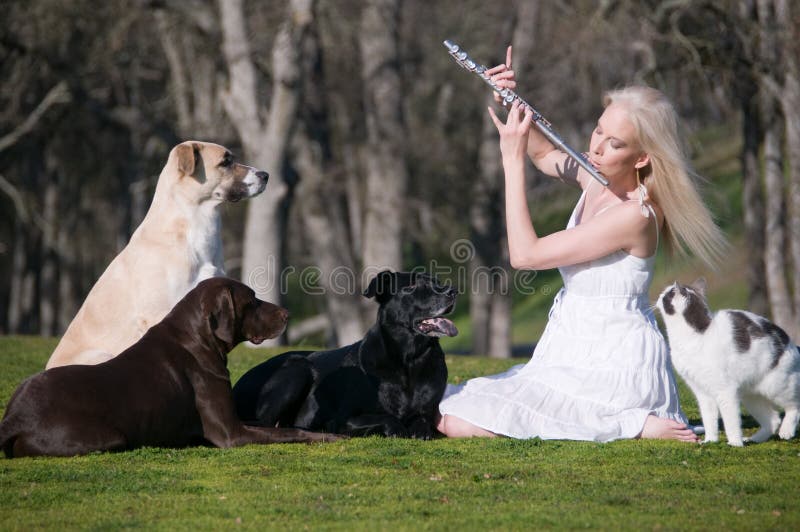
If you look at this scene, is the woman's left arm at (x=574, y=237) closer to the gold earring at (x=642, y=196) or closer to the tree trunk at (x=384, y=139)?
the gold earring at (x=642, y=196)

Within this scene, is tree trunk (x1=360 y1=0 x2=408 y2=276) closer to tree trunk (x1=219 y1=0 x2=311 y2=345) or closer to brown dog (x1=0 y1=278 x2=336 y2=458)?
tree trunk (x1=219 y1=0 x2=311 y2=345)

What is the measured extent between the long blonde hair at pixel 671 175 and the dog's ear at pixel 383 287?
1969 mm

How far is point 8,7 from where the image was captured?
24.0m

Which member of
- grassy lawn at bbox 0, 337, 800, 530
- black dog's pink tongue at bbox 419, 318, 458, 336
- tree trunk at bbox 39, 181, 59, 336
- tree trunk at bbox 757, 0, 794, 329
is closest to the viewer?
grassy lawn at bbox 0, 337, 800, 530

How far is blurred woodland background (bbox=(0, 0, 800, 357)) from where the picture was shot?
1852 centimetres

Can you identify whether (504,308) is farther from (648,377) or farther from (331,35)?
(648,377)

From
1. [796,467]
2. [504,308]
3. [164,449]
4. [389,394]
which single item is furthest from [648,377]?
[504,308]

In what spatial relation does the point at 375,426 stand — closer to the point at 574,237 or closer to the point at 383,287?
the point at 383,287

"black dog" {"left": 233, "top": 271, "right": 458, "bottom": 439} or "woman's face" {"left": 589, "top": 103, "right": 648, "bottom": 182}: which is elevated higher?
"woman's face" {"left": 589, "top": 103, "right": 648, "bottom": 182}

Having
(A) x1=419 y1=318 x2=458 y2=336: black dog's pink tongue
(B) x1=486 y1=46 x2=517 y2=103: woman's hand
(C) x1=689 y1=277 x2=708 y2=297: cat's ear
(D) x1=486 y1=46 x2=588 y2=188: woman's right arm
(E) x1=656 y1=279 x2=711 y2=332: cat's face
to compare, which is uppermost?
(B) x1=486 y1=46 x2=517 y2=103: woman's hand

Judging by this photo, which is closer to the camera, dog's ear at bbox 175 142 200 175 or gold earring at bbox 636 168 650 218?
gold earring at bbox 636 168 650 218

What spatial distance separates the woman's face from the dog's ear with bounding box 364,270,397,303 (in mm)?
1680

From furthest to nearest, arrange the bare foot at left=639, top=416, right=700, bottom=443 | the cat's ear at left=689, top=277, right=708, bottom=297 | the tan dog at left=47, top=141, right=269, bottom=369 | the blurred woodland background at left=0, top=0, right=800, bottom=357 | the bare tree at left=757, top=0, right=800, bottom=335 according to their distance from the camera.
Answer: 1. the blurred woodland background at left=0, top=0, right=800, bottom=357
2. the bare tree at left=757, top=0, right=800, bottom=335
3. the tan dog at left=47, top=141, right=269, bottom=369
4. the bare foot at left=639, top=416, right=700, bottom=443
5. the cat's ear at left=689, top=277, right=708, bottom=297

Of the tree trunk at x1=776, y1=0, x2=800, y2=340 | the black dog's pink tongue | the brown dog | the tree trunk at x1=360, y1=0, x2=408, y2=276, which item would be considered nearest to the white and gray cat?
the black dog's pink tongue
